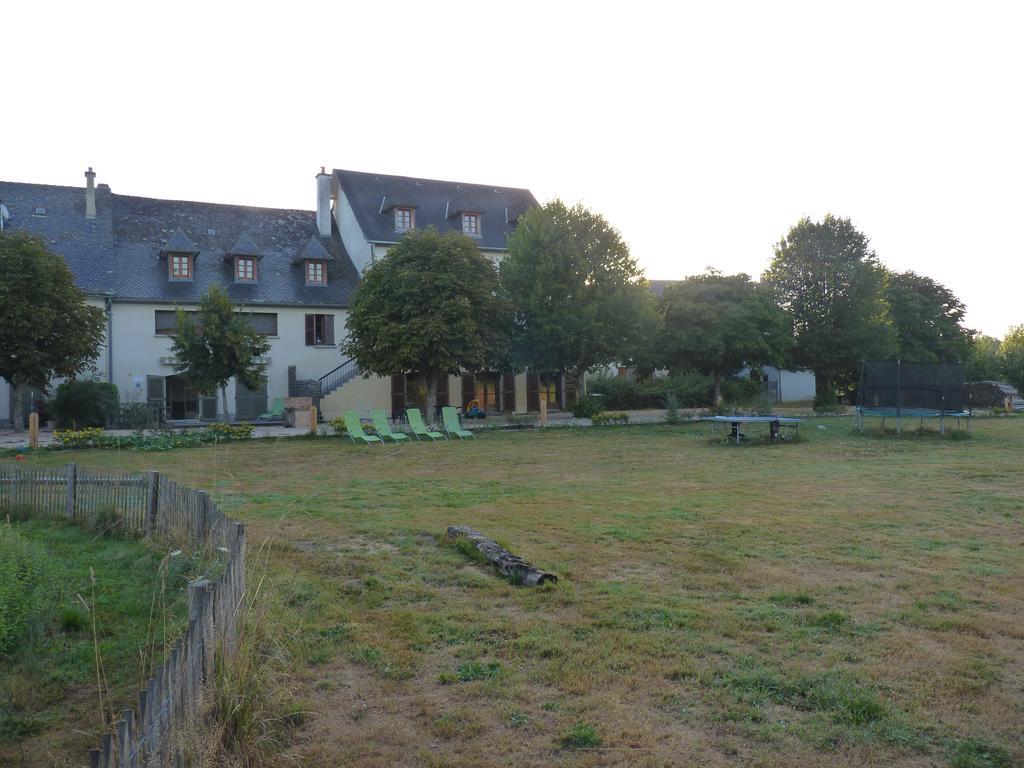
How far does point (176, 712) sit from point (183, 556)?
4481mm

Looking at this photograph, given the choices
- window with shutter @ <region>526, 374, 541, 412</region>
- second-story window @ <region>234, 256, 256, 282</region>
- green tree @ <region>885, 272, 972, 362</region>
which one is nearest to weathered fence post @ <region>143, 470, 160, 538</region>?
second-story window @ <region>234, 256, 256, 282</region>

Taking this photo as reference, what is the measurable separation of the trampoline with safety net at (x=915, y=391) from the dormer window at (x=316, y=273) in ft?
68.7

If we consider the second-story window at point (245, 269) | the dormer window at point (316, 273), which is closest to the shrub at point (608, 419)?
the dormer window at point (316, 273)

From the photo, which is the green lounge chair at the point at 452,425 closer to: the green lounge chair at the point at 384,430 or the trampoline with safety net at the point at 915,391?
the green lounge chair at the point at 384,430

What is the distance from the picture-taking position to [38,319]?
22281 millimetres

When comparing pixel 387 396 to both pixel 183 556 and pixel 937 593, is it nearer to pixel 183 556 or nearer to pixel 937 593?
pixel 183 556

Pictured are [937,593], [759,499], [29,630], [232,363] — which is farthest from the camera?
[232,363]

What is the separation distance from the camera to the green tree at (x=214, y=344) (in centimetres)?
2392

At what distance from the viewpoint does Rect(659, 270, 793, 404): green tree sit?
32.3m

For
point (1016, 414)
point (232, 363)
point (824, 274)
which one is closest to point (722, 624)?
point (232, 363)

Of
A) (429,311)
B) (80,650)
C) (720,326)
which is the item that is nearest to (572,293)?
(429,311)

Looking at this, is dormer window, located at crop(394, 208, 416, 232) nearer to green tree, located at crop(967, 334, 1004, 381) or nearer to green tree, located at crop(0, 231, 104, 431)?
green tree, located at crop(0, 231, 104, 431)

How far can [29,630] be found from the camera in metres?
5.34

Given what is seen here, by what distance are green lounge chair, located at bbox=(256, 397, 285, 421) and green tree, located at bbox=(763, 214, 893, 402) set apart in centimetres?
2353
